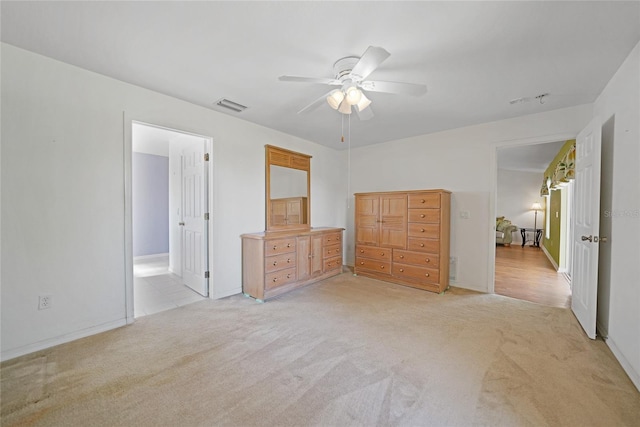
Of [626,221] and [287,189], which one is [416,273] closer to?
[626,221]

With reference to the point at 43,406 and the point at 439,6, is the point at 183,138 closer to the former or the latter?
the point at 43,406

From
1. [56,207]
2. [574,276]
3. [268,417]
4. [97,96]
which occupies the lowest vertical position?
[268,417]

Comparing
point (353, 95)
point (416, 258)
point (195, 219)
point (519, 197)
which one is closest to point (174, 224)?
point (195, 219)

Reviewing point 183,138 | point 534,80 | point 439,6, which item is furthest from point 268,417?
point 183,138

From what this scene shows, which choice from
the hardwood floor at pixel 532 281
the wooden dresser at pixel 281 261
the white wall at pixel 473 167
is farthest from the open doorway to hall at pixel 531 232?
the wooden dresser at pixel 281 261

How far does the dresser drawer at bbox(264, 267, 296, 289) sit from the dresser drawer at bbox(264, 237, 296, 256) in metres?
0.27

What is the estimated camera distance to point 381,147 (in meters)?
4.74

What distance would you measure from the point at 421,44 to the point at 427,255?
8.83 feet

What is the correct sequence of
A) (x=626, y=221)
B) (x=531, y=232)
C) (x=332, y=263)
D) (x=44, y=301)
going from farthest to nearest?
(x=531, y=232), (x=332, y=263), (x=44, y=301), (x=626, y=221)

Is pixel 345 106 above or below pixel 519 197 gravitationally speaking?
above

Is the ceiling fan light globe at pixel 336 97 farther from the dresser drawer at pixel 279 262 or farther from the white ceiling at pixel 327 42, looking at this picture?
the dresser drawer at pixel 279 262

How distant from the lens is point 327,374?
183 cm

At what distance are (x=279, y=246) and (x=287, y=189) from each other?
114 cm

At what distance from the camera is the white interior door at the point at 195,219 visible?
3377mm
